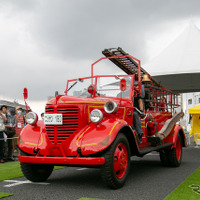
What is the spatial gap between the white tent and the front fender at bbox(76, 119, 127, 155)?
Answer: 45.1 ft

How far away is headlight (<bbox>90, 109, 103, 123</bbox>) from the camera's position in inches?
213

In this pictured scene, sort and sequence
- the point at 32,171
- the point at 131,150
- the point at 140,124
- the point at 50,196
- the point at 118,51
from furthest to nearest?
1. the point at 118,51
2. the point at 140,124
3. the point at 131,150
4. the point at 32,171
5. the point at 50,196

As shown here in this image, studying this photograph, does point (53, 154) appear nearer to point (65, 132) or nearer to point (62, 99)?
point (65, 132)

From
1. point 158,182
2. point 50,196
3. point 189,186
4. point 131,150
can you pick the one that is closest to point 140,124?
point 131,150

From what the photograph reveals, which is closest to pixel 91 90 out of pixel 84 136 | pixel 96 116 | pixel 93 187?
pixel 96 116

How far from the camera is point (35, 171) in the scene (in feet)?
19.9

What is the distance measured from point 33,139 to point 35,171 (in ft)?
2.34

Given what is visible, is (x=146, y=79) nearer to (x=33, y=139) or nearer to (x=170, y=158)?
(x=170, y=158)

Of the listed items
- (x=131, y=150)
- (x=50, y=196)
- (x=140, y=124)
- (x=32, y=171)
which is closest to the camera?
(x=50, y=196)

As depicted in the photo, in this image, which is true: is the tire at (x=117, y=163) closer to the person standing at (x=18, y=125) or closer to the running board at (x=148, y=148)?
the running board at (x=148, y=148)

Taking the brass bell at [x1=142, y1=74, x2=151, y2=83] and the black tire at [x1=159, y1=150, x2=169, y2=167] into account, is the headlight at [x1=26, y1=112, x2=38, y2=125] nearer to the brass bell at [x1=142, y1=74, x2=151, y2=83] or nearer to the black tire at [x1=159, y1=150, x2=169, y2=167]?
the brass bell at [x1=142, y1=74, x2=151, y2=83]

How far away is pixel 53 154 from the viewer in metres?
5.55

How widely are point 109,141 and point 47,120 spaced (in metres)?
1.23

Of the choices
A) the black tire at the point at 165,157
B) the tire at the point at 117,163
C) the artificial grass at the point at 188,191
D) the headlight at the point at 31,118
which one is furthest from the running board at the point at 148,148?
the headlight at the point at 31,118
